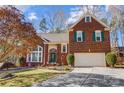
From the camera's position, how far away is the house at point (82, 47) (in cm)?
1688

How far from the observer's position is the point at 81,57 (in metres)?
16.9

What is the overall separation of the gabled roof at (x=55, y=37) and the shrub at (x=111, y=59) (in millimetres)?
3966

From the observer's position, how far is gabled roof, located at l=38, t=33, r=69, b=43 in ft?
63.9

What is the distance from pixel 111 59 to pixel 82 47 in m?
2.28

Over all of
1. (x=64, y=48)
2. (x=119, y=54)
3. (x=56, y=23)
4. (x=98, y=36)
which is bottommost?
(x=119, y=54)

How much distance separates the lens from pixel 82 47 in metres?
17.4

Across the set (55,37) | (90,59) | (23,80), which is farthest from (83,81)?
(55,37)

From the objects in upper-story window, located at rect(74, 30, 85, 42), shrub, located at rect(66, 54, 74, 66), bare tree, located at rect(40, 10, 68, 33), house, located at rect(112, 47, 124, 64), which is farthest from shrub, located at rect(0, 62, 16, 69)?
house, located at rect(112, 47, 124, 64)

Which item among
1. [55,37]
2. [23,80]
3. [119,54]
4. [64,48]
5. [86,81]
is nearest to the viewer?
[86,81]

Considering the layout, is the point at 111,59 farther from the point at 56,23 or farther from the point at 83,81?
the point at 83,81

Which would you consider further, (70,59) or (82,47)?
(82,47)

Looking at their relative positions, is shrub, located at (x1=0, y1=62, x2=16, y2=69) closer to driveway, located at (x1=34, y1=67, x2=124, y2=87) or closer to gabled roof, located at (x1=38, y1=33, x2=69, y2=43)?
gabled roof, located at (x1=38, y1=33, x2=69, y2=43)

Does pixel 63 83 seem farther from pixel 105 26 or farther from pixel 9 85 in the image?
pixel 105 26
